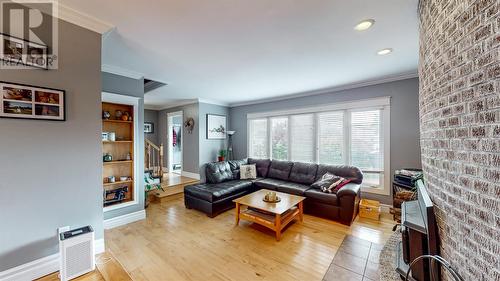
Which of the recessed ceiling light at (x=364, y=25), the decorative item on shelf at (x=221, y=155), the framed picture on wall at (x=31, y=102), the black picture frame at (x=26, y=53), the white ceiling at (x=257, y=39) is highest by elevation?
the white ceiling at (x=257, y=39)

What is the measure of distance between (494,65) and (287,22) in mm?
1494

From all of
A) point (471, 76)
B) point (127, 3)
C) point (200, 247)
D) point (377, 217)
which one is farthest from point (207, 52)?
point (377, 217)

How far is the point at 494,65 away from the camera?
769mm

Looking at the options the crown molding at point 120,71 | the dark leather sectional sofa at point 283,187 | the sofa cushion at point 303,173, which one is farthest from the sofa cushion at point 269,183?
the crown molding at point 120,71

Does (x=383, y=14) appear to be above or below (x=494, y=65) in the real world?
above

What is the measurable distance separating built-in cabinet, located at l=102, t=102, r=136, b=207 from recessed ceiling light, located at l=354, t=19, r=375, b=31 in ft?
11.4

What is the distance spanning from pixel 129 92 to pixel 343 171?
13.8ft

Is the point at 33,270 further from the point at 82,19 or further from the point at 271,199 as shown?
the point at 271,199

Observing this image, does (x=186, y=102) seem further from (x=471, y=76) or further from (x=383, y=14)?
(x=471, y=76)

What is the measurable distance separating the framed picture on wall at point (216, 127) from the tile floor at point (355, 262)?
4.18 m

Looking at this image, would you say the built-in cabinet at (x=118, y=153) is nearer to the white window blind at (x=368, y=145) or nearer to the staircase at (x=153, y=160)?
the staircase at (x=153, y=160)

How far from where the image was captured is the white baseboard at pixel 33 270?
4.90 feet

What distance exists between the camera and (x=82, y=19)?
5.80 feet

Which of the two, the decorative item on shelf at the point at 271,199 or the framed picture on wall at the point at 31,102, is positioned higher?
the framed picture on wall at the point at 31,102
